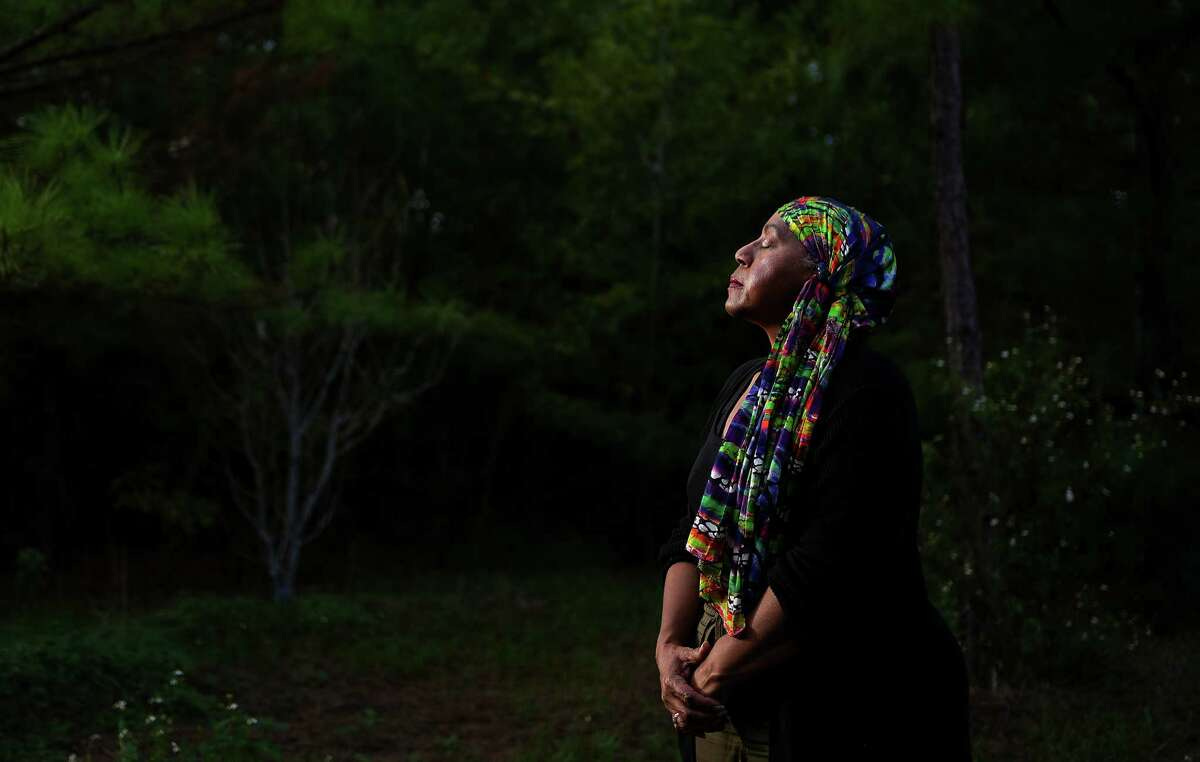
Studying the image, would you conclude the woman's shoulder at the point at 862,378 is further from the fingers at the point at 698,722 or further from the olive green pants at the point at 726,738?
the fingers at the point at 698,722

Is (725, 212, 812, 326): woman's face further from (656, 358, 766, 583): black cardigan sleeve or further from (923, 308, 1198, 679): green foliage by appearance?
(923, 308, 1198, 679): green foliage

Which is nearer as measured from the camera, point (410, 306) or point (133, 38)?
point (133, 38)

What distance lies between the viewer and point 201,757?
455 cm

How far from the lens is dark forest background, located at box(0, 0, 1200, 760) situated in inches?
222

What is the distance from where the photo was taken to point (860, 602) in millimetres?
1844

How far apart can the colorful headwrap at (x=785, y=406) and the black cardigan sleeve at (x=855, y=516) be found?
50 mm

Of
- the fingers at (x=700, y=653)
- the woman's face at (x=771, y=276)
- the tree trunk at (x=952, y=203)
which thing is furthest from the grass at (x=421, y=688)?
the woman's face at (x=771, y=276)

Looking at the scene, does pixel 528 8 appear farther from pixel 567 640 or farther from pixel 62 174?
pixel 62 174

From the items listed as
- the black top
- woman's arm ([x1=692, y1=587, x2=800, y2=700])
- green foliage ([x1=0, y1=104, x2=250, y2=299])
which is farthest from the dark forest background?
woman's arm ([x1=692, y1=587, x2=800, y2=700])

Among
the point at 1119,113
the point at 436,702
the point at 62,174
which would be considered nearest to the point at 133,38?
the point at 62,174

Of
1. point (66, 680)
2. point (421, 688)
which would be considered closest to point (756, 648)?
point (66, 680)

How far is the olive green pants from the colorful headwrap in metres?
0.07

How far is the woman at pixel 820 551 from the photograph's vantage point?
1.81m

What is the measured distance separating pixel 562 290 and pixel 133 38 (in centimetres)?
845
